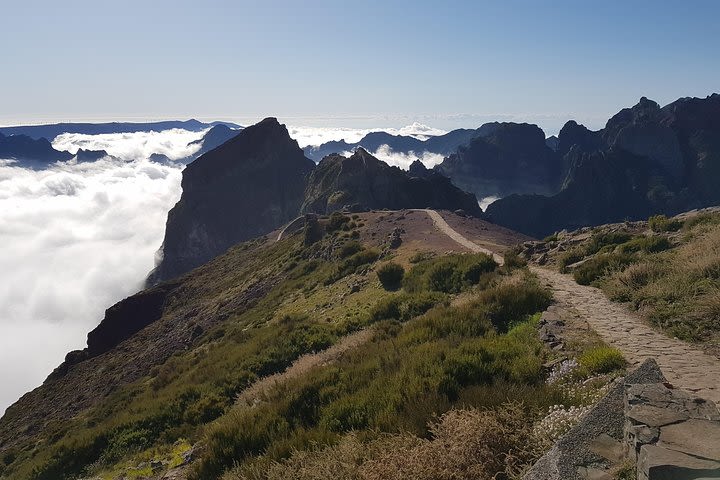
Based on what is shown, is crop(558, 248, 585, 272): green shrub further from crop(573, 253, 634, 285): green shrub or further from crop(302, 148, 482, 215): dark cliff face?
crop(302, 148, 482, 215): dark cliff face

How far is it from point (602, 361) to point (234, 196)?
157 meters

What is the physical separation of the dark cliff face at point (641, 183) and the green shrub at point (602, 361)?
17880 centimetres

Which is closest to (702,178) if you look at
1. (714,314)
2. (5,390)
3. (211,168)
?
(211,168)

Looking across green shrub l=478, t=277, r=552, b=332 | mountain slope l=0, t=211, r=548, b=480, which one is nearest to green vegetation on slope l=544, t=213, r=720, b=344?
green shrub l=478, t=277, r=552, b=332

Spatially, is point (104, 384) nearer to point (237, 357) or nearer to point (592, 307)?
point (237, 357)

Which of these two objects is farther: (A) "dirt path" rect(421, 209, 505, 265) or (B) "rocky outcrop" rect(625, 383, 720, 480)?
(A) "dirt path" rect(421, 209, 505, 265)

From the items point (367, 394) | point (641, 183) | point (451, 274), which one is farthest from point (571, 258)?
point (641, 183)

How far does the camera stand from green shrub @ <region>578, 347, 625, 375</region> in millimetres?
8156

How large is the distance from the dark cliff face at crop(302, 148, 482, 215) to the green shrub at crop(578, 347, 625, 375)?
71.6m

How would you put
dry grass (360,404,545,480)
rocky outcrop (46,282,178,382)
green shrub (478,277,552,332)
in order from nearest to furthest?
1. dry grass (360,404,545,480)
2. green shrub (478,277,552,332)
3. rocky outcrop (46,282,178,382)

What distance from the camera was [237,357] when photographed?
20.1 meters

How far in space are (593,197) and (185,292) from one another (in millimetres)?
184622

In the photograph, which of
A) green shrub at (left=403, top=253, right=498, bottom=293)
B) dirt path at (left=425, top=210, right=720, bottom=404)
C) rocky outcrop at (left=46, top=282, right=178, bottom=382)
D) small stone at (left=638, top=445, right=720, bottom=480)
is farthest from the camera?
rocky outcrop at (left=46, top=282, right=178, bottom=382)

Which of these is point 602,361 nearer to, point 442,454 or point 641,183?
point 442,454
